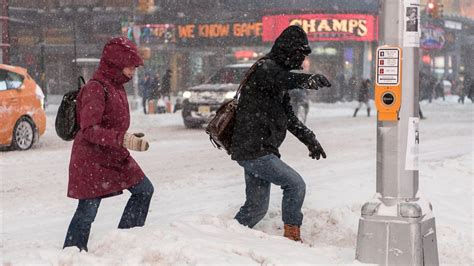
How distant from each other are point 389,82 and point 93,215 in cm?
222

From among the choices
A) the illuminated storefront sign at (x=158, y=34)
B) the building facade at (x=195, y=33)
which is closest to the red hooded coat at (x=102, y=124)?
the building facade at (x=195, y=33)

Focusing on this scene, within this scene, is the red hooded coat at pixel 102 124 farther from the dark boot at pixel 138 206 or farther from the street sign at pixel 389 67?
the street sign at pixel 389 67

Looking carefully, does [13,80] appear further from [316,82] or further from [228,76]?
[316,82]

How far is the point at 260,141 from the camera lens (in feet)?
20.5

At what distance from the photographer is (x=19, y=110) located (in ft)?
49.0

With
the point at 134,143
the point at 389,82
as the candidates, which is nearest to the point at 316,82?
the point at 389,82

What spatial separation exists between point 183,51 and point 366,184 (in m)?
43.9

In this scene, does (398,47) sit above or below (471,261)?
above

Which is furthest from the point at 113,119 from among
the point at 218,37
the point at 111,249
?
the point at 218,37

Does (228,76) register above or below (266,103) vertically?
below

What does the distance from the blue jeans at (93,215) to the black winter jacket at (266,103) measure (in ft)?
2.71

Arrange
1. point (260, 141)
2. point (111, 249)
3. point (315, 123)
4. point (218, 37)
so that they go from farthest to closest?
point (218, 37)
point (315, 123)
point (260, 141)
point (111, 249)

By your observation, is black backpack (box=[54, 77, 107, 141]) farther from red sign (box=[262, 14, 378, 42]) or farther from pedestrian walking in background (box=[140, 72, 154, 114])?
red sign (box=[262, 14, 378, 42])

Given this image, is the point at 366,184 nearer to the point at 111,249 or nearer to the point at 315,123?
the point at 111,249
